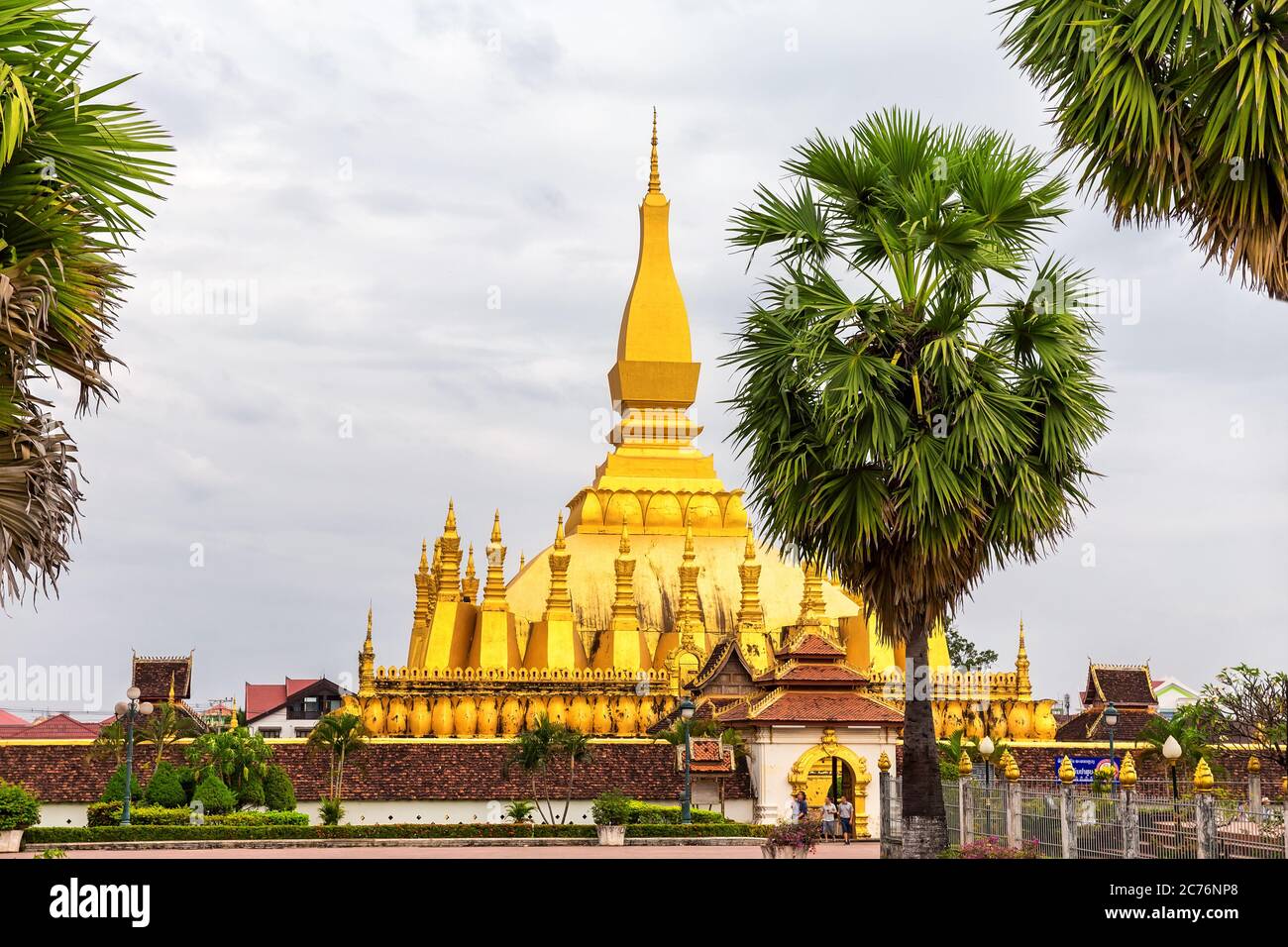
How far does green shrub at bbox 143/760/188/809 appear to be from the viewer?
31.3 m

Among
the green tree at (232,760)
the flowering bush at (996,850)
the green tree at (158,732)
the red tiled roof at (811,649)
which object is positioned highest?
the red tiled roof at (811,649)

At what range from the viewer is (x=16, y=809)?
91.9 ft

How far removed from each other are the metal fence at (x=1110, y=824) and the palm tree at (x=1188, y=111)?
5.92 m

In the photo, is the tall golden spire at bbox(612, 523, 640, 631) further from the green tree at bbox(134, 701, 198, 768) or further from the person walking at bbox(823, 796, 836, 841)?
the person walking at bbox(823, 796, 836, 841)

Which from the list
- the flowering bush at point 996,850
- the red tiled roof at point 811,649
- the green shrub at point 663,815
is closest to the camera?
the flowering bush at point 996,850

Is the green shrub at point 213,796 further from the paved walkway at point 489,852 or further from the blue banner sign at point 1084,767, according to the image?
the blue banner sign at point 1084,767

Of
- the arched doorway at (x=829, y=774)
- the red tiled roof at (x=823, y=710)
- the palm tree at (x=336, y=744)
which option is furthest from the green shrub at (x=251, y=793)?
the arched doorway at (x=829, y=774)

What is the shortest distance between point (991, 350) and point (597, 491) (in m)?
31.9

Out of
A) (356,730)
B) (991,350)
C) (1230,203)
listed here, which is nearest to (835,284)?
(991,350)

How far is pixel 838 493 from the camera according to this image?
1772 cm

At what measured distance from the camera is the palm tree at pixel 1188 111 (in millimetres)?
12266

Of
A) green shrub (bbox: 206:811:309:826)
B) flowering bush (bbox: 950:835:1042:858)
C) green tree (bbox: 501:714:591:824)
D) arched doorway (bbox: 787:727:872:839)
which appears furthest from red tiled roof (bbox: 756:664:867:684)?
flowering bush (bbox: 950:835:1042:858)
